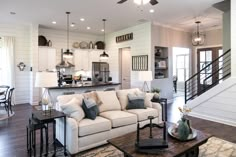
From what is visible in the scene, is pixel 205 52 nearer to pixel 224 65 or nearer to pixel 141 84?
pixel 224 65

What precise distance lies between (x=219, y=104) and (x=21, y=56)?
7520 mm

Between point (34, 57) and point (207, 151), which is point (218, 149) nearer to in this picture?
point (207, 151)

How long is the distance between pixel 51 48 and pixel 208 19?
655 centimetres

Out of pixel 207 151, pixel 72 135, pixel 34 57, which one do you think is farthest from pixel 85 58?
pixel 207 151

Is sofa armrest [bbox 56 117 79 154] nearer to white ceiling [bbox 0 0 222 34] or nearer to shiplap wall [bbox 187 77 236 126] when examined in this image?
white ceiling [bbox 0 0 222 34]

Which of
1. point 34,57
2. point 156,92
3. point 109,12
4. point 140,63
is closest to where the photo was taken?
point 156,92

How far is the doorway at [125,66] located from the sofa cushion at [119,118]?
15.5ft

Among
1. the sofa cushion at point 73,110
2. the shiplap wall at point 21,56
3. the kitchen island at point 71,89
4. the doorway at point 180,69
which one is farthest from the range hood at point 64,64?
the doorway at point 180,69

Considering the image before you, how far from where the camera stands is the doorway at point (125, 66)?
8.62 m

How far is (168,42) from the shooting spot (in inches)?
308

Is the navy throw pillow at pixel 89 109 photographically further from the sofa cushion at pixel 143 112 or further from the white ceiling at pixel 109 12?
the white ceiling at pixel 109 12

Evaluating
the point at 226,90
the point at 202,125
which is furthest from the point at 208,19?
the point at 202,125

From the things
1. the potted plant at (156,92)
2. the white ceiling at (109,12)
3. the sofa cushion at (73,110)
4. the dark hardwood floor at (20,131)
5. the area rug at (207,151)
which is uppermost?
the white ceiling at (109,12)

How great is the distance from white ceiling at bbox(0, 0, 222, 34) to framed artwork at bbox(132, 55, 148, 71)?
4.62 feet
